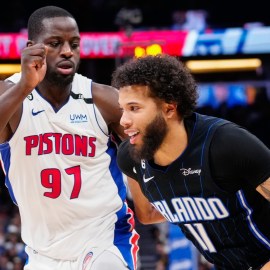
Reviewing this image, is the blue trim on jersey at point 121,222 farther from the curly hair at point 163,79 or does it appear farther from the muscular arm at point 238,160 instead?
the muscular arm at point 238,160

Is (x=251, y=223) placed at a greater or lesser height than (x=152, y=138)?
lesser

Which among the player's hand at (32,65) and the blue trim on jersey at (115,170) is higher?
the player's hand at (32,65)

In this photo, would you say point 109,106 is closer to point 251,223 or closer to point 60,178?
point 60,178

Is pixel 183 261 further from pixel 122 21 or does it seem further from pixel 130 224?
pixel 130 224

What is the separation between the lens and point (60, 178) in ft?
14.6

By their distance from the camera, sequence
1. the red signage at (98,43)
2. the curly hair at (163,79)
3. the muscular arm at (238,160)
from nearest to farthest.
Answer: the muscular arm at (238,160)
the curly hair at (163,79)
the red signage at (98,43)

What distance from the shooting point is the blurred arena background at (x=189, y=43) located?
16.1 meters

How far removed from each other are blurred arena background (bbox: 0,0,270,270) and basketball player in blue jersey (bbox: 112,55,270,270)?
10.8m

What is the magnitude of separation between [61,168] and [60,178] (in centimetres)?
6

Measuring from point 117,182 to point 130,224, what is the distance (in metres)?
0.30

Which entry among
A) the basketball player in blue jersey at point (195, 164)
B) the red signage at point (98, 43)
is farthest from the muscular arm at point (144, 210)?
the red signage at point (98, 43)

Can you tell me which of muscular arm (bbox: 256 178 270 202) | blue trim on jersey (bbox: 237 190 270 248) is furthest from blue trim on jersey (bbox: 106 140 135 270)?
muscular arm (bbox: 256 178 270 202)

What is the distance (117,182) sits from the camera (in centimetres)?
469

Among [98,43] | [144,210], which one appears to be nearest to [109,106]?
[144,210]
